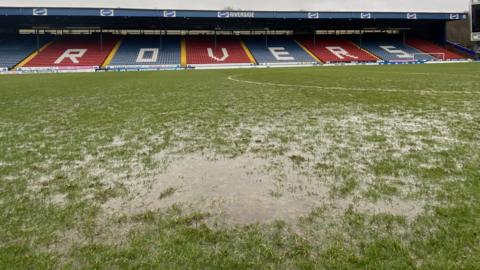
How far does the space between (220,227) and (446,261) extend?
63.4 inches

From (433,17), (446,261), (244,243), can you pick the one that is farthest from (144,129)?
(433,17)

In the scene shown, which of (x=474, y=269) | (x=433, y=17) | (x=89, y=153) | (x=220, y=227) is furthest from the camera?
(x=433, y=17)

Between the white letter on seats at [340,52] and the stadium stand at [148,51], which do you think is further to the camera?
the white letter on seats at [340,52]

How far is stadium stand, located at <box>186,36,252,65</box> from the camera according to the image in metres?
43.7

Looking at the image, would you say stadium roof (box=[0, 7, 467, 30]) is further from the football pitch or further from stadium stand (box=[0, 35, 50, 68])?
the football pitch

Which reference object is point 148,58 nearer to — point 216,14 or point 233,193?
point 216,14

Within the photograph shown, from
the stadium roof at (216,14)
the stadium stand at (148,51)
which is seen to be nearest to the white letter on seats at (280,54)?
the stadium roof at (216,14)

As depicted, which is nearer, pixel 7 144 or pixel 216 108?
pixel 7 144

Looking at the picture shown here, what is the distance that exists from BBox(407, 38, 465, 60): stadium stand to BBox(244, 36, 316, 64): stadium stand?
18453 mm

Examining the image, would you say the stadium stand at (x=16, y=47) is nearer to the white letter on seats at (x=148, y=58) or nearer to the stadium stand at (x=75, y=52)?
the stadium stand at (x=75, y=52)

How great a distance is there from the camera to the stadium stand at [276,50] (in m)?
45.2

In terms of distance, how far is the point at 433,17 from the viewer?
4906 cm

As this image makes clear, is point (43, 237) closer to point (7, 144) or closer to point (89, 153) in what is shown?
point (89, 153)

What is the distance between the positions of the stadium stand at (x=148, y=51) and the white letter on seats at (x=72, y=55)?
4.04m
